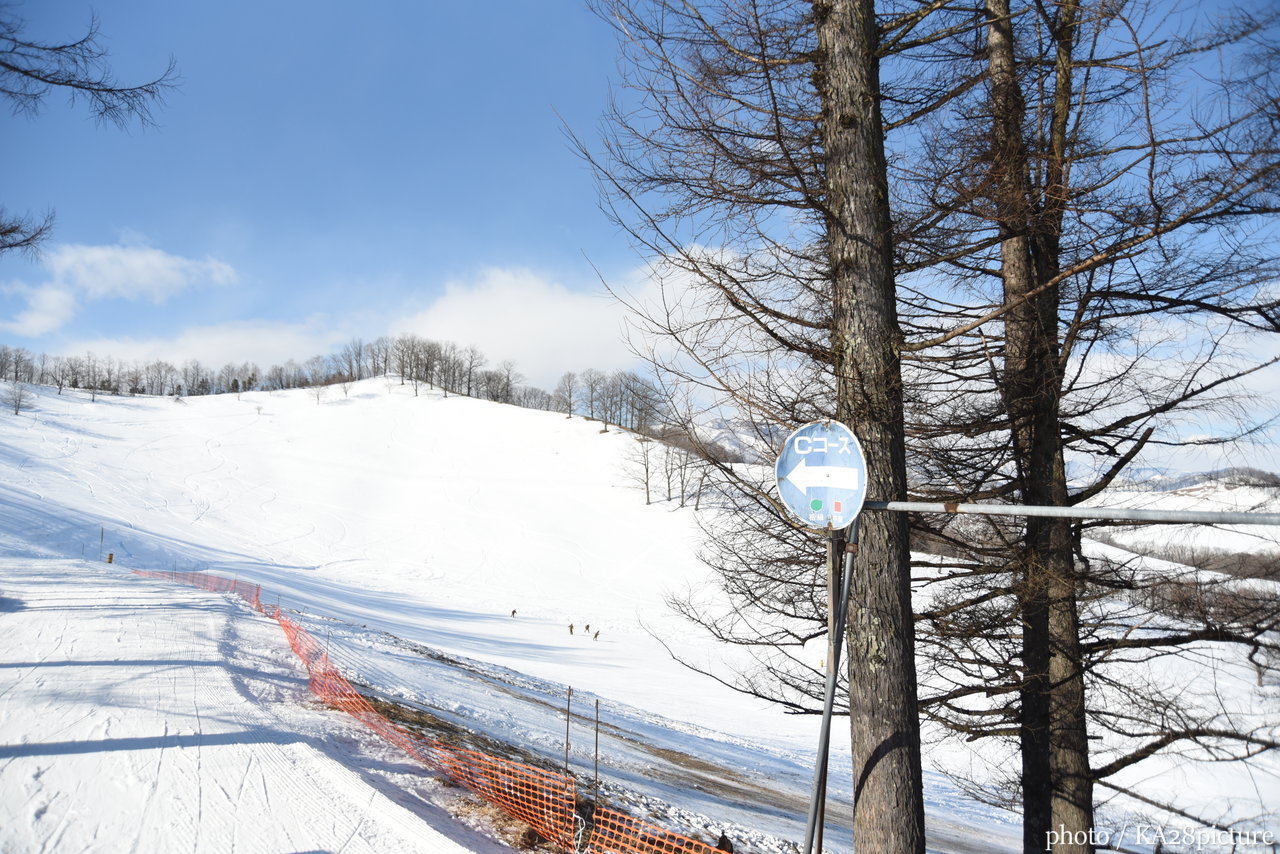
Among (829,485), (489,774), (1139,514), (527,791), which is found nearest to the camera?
(1139,514)

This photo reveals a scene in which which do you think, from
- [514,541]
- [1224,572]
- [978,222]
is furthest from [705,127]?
[514,541]

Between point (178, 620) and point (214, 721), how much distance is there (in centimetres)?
676

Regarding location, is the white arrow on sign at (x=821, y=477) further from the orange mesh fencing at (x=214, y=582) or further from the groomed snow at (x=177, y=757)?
the orange mesh fencing at (x=214, y=582)

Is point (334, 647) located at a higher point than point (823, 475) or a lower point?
lower

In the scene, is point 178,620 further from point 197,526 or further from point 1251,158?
point 197,526

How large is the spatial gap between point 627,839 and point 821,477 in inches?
149

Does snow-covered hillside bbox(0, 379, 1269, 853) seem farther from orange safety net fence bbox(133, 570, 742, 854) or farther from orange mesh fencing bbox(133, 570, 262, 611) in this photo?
orange mesh fencing bbox(133, 570, 262, 611)

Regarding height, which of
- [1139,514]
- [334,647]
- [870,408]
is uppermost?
[870,408]

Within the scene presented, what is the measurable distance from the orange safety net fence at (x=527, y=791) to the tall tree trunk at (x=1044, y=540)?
2952mm

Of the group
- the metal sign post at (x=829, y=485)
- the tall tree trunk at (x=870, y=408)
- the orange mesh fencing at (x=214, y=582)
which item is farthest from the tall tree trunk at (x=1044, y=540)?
the orange mesh fencing at (x=214, y=582)

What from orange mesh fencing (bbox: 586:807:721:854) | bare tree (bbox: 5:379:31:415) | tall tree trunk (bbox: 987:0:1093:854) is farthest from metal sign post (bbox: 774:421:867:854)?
bare tree (bbox: 5:379:31:415)

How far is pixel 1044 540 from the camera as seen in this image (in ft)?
17.8

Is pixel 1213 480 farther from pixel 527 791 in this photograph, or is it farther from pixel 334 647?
pixel 334 647

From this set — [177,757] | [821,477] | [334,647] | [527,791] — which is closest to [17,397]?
[334,647]
